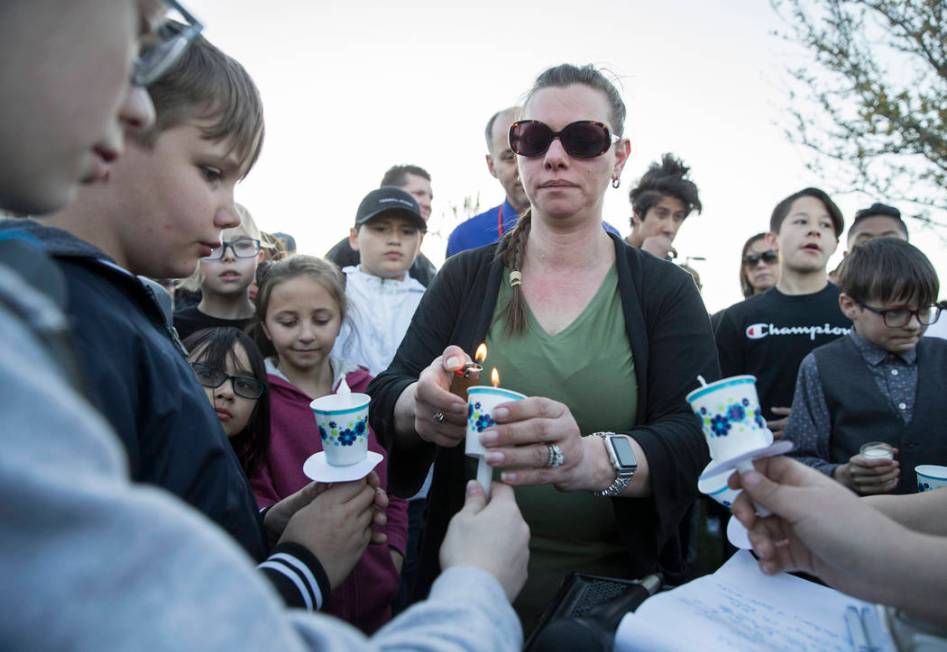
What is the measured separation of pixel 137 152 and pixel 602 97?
1.70 meters

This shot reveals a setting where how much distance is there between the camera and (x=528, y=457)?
A: 153cm

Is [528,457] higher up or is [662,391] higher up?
[662,391]

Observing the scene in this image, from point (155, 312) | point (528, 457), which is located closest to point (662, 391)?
point (528, 457)

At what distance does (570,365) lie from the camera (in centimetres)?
207

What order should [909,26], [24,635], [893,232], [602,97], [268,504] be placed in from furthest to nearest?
1. [909,26]
2. [893,232]
3. [268,504]
4. [602,97]
5. [24,635]

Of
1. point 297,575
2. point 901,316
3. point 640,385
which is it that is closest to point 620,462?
point 640,385

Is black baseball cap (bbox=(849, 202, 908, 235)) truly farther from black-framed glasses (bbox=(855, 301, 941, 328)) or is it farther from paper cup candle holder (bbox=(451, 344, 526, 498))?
paper cup candle holder (bbox=(451, 344, 526, 498))

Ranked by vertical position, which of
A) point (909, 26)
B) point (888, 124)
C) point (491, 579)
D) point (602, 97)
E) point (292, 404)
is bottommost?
point (292, 404)

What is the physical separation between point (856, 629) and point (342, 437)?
50.8 inches

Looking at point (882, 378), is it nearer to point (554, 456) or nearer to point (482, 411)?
point (554, 456)

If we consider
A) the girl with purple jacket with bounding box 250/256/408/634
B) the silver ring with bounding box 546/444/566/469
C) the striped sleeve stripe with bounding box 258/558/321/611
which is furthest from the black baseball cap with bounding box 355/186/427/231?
the striped sleeve stripe with bounding box 258/558/321/611

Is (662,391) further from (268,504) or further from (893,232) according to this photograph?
(893,232)

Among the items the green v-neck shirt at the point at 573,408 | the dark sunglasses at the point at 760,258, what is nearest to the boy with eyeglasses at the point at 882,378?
the green v-neck shirt at the point at 573,408

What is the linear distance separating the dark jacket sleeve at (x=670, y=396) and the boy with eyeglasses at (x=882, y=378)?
1507 mm
